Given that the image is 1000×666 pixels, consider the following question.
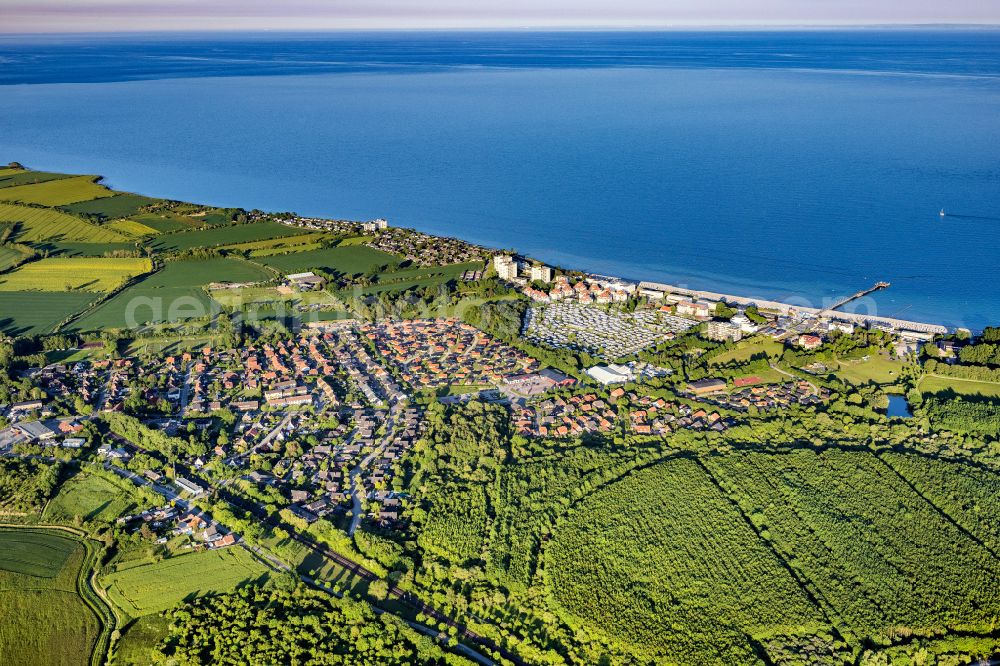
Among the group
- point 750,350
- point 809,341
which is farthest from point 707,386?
point 809,341

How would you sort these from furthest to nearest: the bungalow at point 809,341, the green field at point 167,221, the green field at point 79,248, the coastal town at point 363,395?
the green field at point 167,221 → the green field at point 79,248 → the bungalow at point 809,341 → the coastal town at point 363,395

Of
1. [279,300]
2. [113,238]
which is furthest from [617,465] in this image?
[113,238]

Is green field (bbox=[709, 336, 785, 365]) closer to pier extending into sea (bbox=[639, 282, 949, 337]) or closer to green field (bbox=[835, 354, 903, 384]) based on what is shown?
green field (bbox=[835, 354, 903, 384])

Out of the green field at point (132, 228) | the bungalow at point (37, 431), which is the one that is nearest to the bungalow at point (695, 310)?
the bungalow at point (37, 431)

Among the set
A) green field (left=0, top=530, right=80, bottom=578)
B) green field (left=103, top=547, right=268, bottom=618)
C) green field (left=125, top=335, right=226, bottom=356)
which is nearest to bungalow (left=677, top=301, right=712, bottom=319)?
green field (left=125, top=335, right=226, bottom=356)

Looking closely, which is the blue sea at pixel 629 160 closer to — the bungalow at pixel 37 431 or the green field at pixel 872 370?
the green field at pixel 872 370

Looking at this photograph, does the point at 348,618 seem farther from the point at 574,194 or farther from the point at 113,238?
the point at 574,194
